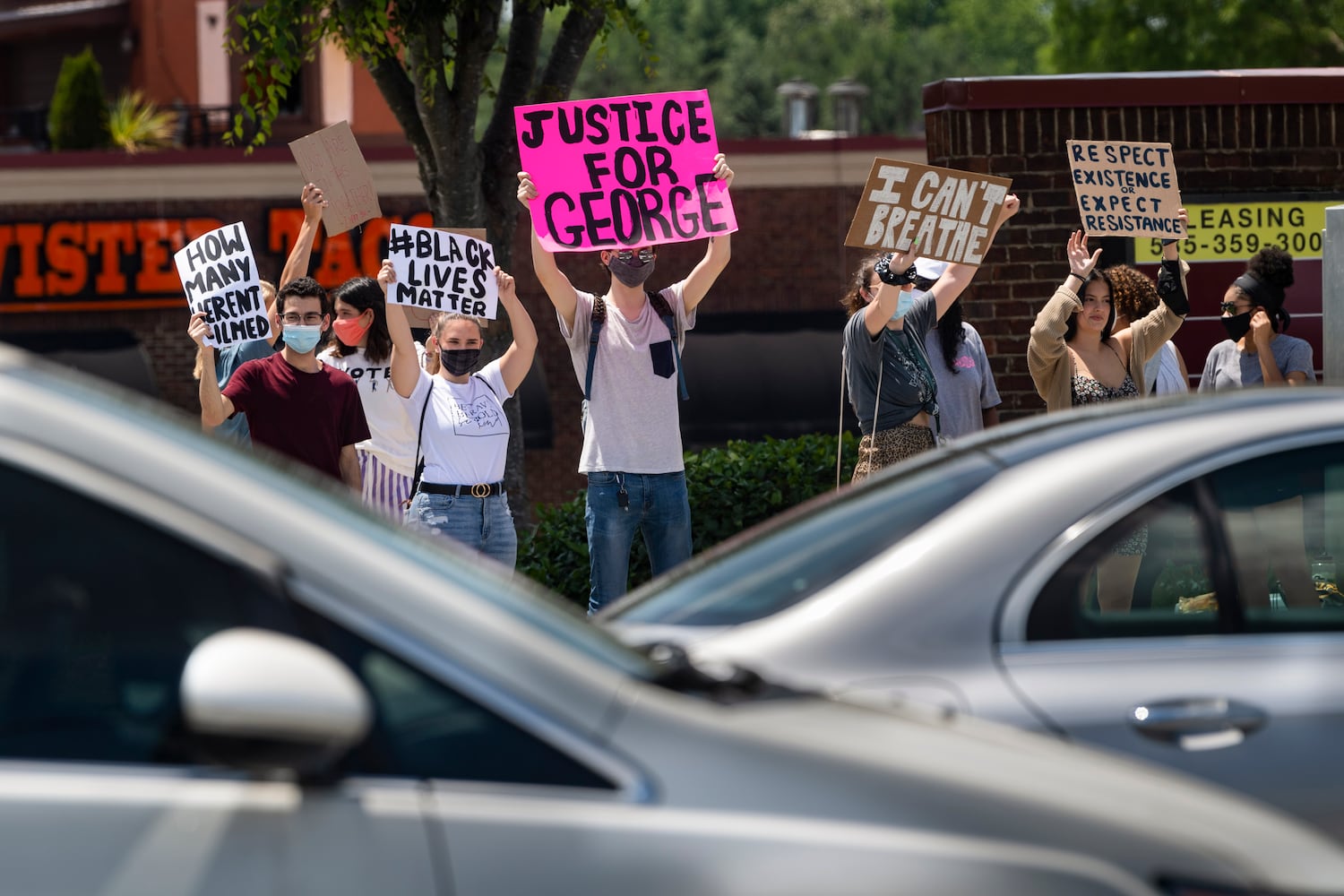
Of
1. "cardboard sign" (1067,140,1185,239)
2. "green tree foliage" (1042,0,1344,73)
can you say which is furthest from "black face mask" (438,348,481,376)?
"green tree foliage" (1042,0,1344,73)

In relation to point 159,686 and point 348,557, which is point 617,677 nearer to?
point 348,557

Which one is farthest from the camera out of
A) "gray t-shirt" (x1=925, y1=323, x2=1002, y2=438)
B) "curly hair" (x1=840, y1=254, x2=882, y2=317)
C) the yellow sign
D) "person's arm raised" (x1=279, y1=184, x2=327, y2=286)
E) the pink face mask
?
the yellow sign

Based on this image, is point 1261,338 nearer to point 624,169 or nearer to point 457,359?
point 624,169

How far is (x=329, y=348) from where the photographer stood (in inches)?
303

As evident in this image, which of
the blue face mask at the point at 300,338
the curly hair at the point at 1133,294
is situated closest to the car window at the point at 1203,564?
the blue face mask at the point at 300,338

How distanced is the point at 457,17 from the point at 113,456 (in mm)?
8256

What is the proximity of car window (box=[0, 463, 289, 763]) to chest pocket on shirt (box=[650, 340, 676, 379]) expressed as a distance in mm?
4928

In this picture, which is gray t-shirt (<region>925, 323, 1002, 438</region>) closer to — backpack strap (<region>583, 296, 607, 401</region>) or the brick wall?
backpack strap (<region>583, 296, 607, 401</region>)

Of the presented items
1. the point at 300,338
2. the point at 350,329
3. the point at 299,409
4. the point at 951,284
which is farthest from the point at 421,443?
the point at 951,284

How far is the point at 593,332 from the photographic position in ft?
23.1

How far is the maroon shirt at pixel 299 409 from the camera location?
6.67m

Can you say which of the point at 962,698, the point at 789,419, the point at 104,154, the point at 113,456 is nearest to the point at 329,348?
→ the point at 962,698

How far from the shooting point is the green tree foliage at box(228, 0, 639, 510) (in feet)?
31.9

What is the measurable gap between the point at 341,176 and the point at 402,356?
1911 millimetres
